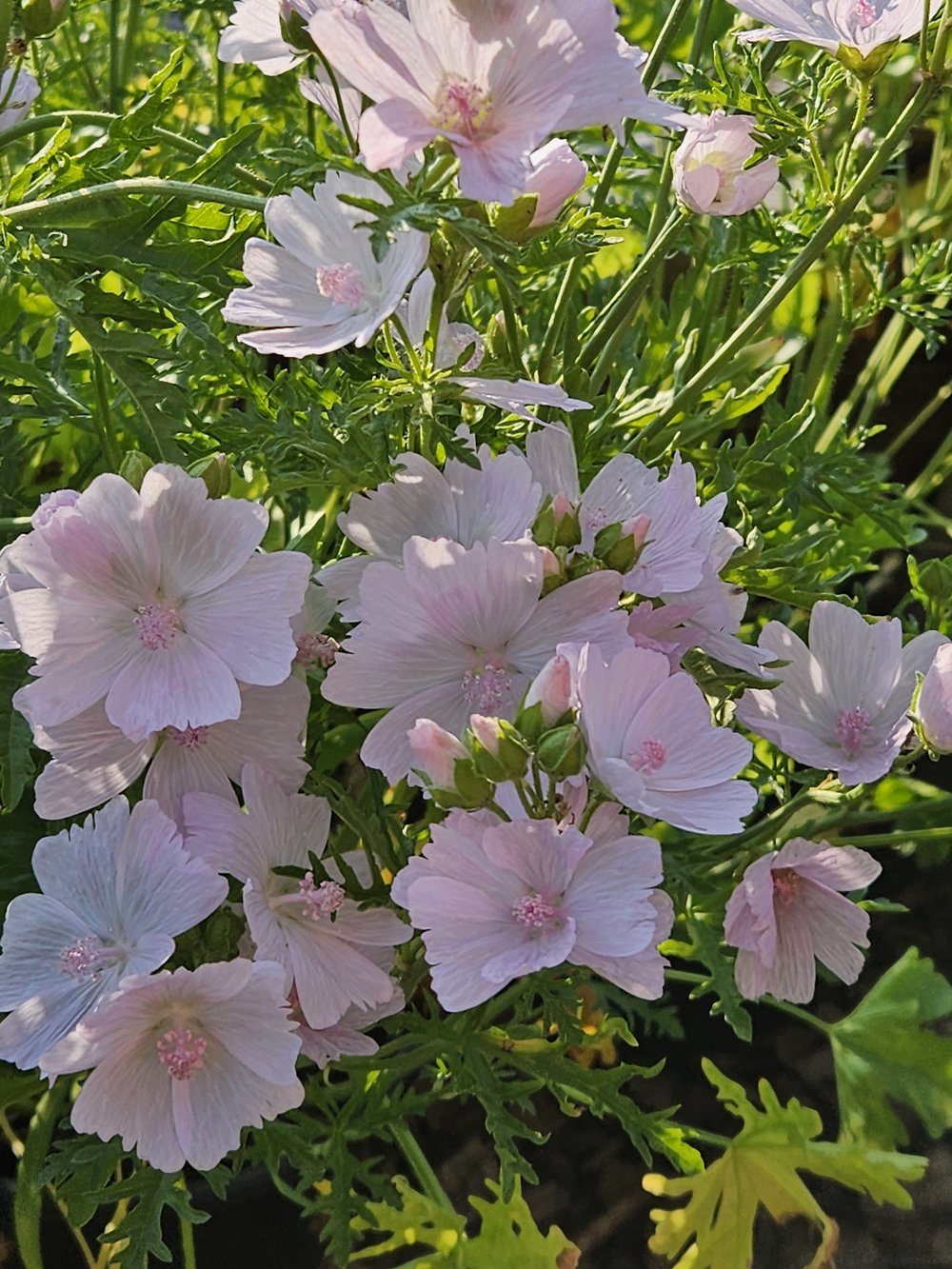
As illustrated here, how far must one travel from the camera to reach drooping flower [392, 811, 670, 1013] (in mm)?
316

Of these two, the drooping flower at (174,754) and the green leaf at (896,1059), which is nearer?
the drooping flower at (174,754)

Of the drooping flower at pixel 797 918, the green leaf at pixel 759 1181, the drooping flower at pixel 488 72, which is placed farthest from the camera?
the green leaf at pixel 759 1181

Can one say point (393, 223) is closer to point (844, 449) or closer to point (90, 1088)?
point (90, 1088)

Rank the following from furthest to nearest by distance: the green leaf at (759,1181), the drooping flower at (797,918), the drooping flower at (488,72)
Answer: the green leaf at (759,1181) → the drooping flower at (797,918) → the drooping flower at (488,72)

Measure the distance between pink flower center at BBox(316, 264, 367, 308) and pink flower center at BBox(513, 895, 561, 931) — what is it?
0.18 metres

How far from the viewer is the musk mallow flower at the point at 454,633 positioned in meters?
0.35

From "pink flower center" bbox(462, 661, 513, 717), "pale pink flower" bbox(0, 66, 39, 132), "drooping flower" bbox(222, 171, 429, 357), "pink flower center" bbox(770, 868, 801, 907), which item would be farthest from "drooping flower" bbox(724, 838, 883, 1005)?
"pale pink flower" bbox(0, 66, 39, 132)

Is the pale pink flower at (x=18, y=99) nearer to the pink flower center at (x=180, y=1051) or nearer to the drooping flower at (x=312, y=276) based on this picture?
the drooping flower at (x=312, y=276)

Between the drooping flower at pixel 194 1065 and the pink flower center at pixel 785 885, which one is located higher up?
the drooping flower at pixel 194 1065

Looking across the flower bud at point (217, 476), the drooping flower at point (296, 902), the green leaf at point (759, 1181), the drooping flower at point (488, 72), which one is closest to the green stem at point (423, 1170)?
the green leaf at point (759, 1181)

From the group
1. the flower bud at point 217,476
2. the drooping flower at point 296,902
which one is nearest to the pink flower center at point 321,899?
the drooping flower at point 296,902

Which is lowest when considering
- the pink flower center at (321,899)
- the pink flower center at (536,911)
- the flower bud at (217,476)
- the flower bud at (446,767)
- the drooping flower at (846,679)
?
the drooping flower at (846,679)

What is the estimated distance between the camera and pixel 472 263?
37 centimetres

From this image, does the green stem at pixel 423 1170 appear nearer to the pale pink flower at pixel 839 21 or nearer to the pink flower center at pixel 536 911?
the pink flower center at pixel 536 911
